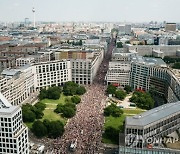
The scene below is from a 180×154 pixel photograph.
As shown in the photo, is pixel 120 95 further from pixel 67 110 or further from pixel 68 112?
A: pixel 68 112

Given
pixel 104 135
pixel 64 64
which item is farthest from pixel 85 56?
pixel 104 135

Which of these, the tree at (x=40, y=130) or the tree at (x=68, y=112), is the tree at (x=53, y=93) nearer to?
the tree at (x=68, y=112)

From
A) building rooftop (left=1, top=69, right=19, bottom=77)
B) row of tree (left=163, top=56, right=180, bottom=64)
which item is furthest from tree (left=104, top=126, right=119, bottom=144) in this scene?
row of tree (left=163, top=56, right=180, bottom=64)

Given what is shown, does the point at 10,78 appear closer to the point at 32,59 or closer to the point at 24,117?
the point at 24,117

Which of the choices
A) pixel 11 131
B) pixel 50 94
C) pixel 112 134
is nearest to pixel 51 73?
pixel 50 94

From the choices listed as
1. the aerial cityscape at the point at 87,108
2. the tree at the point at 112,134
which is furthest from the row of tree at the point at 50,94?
the tree at the point at 112,134
